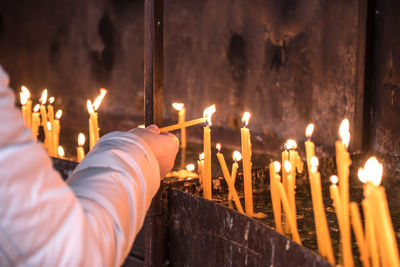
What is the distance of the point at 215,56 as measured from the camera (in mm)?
3805

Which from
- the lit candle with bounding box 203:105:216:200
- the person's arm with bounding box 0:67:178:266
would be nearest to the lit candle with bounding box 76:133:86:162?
the lit candle with bounding box 203:105:216:200

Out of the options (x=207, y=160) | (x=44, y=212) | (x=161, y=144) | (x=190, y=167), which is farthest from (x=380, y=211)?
(x=190, y=167)

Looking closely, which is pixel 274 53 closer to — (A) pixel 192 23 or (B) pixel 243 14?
(B) pixel 243 14

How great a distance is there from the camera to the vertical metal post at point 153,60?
1.88 m

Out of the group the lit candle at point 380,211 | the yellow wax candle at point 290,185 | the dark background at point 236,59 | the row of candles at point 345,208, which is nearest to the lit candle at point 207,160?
the row of candles at point 345,208

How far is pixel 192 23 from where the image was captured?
3947 mm

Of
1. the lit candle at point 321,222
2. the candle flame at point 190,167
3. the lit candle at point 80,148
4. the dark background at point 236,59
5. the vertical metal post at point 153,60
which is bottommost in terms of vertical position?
the lit candle at point 321,222

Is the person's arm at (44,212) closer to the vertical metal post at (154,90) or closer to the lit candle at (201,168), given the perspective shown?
the vertical metal post at (154,90)

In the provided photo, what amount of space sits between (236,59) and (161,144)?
243 centimetres

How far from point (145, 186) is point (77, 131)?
352 centimetres

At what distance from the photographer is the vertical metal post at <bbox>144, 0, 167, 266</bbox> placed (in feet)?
6.17

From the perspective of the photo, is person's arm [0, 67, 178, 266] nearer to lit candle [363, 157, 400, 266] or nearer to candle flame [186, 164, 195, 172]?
lit candle [363, 157, 400, 266]

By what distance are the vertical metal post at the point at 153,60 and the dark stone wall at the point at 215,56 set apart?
51.5 inches

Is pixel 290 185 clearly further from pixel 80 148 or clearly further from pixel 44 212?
pixel 80 148
